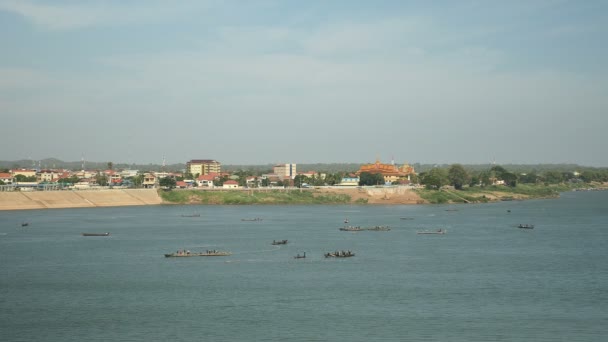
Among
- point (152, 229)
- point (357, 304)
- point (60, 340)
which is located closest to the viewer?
point (60, 340)

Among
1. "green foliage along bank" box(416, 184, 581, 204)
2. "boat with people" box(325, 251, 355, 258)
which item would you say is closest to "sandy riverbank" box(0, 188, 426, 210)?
"green foliage along bank" box(416, 184, 581, 204)

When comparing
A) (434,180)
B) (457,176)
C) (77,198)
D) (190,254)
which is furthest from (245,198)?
(190,254)

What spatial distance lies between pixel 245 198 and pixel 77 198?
37.9 metres

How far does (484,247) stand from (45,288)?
48231 millimetres

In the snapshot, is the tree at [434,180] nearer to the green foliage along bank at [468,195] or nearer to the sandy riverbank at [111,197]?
the green foliage along bank at [468,195]

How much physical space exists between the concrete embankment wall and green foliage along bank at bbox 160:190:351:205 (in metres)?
4.63

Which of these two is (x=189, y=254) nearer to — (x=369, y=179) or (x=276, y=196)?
(x=276, y=196)

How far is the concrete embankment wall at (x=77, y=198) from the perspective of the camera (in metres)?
148

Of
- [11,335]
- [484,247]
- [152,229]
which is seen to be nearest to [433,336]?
[11,335]

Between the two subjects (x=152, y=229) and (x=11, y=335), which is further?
(x=152, y=229)

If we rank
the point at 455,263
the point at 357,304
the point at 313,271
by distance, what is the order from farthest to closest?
1. the point at 455,263
2. the point at 313,271
3. the point at 357,304

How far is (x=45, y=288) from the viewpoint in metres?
57.5

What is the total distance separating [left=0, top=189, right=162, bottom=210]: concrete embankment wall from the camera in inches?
5837

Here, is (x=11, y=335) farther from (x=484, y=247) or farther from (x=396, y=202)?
(x=396, y=202)
